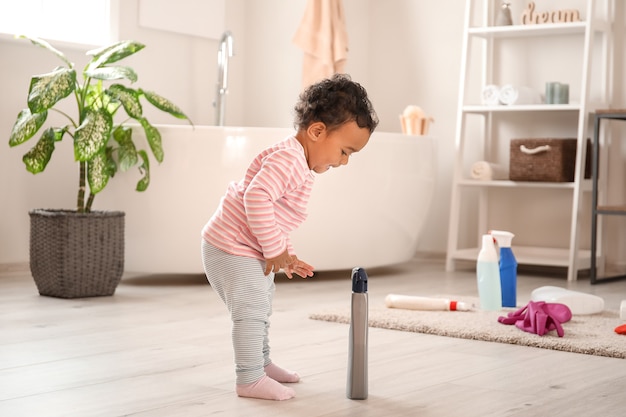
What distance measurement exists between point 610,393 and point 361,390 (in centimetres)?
50

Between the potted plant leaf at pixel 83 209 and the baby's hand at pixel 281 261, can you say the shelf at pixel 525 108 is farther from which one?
the baby's hand at pixel 281 261

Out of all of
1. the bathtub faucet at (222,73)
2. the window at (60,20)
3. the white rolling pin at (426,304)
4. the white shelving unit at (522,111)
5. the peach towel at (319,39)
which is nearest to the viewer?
the white rolling pin at (426,304)

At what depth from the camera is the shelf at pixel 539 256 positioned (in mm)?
4094

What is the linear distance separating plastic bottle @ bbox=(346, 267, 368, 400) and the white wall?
2.71 m

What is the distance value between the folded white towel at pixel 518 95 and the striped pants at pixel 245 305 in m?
2.61

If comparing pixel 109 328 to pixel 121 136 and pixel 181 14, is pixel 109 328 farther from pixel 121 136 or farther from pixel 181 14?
pixel 181 14

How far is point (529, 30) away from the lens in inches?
167

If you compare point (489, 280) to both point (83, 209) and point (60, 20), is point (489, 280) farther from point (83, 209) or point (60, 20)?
point (60, 20)

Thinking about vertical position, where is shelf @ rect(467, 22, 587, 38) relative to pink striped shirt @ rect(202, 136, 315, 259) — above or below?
above

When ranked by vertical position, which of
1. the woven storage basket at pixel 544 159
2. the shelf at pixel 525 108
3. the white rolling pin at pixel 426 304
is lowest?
the white rolling pin at pixel 426 304

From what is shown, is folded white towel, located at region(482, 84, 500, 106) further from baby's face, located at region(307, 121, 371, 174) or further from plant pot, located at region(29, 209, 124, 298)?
baby's face, located at region(307, 121, 371, 174)

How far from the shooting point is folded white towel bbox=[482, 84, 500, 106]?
4242 mm

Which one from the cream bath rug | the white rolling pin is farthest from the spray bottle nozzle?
the white rolling pin

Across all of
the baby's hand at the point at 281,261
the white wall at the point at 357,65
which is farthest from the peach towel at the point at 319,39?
the baby's hand at the point at 281,261
